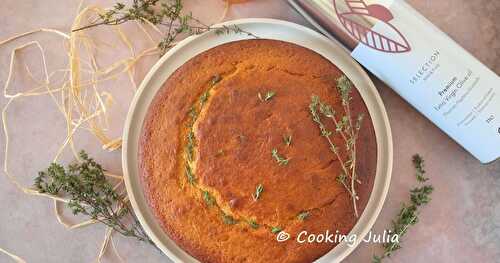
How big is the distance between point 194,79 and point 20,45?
0.66m

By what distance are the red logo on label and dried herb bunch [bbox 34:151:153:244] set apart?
2.89 feet

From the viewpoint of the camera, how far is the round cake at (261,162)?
1.44 meters

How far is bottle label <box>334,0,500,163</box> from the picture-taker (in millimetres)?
1413

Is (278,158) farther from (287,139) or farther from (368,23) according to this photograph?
(368,23)

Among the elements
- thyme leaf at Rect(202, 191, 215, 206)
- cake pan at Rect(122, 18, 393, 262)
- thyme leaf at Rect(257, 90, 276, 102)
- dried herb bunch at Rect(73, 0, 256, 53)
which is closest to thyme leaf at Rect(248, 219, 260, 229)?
thyme leaf at Rect(202, 191, 215, 206)

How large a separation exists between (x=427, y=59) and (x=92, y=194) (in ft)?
3.52

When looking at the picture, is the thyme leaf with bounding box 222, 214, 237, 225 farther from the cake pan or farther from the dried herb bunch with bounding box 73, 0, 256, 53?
the dried herb bunch with bounding box 73, 0, 256, 53

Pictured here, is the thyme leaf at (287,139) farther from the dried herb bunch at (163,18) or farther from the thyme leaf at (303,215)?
the dried herb bunch at (163,18)

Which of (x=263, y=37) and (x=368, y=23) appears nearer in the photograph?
(x=368, y=23)

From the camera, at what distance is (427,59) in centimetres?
142

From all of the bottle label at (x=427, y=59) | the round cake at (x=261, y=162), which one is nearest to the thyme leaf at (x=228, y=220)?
the round cake at (x=261, y=162)

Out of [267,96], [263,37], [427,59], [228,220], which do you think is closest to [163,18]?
[263,37]

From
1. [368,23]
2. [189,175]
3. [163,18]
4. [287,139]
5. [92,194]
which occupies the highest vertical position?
[368,23]

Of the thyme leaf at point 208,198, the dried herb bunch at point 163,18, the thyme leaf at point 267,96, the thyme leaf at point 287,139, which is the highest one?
the dried herb bunch at point 163,18
